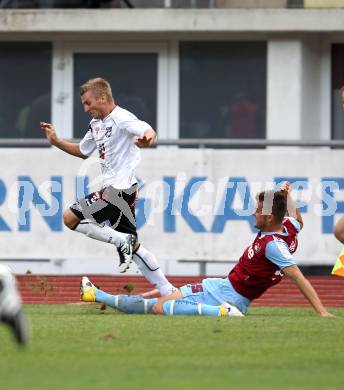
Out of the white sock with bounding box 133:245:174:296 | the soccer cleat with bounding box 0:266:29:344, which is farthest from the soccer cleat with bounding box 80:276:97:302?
the soccer cleat with bounding box 0:266:29:344

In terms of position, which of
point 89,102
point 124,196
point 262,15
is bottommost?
point 124,196

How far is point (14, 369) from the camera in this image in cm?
797

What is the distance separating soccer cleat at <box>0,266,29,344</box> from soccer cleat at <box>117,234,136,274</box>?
4.60m

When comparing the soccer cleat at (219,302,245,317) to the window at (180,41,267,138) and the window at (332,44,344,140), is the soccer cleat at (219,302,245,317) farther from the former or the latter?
the window at (332,44,344,140)

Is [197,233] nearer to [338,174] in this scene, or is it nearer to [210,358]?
[338,174]

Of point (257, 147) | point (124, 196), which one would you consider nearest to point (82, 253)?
point (257, 147)

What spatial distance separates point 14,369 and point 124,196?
16.4 feet

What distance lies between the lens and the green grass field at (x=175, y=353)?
756cm

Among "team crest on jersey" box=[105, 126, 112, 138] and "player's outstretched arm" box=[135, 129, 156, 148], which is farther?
"team crest on jersey" box=[105, 126, 112, 138]

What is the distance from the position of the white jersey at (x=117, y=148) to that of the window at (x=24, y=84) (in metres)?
8.85

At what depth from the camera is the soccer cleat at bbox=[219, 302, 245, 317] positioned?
37.2 feet

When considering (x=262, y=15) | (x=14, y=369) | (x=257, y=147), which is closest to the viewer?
(x=14, y=369)

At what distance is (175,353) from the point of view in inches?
346

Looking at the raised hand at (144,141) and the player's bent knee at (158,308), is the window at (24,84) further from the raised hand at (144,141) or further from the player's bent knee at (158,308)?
the player's bent knee at (158,308)
